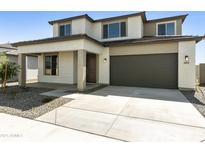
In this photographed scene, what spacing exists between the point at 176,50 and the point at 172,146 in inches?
333

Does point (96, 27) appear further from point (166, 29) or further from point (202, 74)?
point (202, 74)

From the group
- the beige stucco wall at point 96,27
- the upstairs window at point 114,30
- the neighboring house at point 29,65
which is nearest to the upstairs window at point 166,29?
the beige stucco wall at point 96,27

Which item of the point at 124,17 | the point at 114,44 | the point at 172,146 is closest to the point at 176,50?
the point at 114,44

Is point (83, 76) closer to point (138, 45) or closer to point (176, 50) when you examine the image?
Answer: point (138, 45)

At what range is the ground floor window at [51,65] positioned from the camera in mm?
12367

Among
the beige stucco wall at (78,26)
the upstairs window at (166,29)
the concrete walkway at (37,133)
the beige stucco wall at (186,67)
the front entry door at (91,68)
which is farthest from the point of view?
the beige stucco wall at (78,26)

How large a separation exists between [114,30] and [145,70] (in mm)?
5170

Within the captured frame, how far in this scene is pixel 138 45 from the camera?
10.5m

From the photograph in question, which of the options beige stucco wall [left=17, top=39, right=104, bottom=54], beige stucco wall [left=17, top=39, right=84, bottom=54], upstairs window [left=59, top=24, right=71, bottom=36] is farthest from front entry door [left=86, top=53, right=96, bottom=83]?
beige stucco wall [left=17, top=39, right=84, bottom=54]

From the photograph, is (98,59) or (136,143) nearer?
(136,143)

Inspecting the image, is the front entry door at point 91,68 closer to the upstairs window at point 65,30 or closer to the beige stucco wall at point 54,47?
the upstairs window at point 65,30

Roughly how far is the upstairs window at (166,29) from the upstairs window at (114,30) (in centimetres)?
354

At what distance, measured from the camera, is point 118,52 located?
36.9ft

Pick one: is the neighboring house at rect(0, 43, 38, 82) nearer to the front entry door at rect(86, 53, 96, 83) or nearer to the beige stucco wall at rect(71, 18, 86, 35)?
the beige stucco wall at rect(71, 18, 86, 35)
